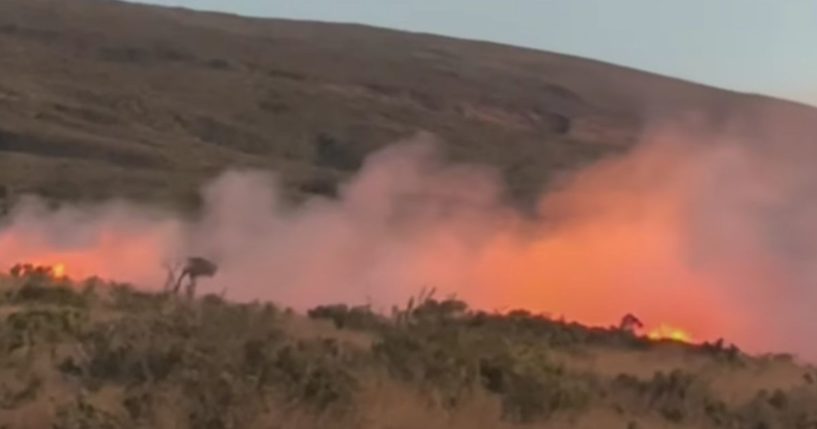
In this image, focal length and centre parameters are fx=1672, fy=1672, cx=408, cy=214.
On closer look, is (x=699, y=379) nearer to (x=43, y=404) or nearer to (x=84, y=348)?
(x=84, y=348)

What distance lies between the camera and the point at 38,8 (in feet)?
453

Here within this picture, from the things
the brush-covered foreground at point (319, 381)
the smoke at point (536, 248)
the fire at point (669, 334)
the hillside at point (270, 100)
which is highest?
the hillside at point (270, 100)

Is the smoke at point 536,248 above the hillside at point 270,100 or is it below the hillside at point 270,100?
below

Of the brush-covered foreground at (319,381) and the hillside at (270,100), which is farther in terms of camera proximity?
the hillside at (270,100)

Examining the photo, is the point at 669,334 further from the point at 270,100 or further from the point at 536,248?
the point at 270,100

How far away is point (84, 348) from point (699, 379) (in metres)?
6.45

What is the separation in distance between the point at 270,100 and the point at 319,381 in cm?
10279

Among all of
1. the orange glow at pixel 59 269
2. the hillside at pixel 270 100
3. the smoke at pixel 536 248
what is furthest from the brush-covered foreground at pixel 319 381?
the hillside at pixel 270 100

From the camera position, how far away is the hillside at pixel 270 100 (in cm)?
8750

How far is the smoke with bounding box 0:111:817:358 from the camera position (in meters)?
33.4

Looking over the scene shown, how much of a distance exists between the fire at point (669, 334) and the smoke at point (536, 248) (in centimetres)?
121

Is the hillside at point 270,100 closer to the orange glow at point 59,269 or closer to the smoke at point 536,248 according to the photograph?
the smoke at point 536,248

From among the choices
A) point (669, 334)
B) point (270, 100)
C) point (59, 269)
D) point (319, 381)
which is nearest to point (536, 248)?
point (669, 334)

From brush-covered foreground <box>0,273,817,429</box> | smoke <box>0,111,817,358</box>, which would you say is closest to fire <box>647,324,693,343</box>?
smoke <box>0,111,817,358</box>
